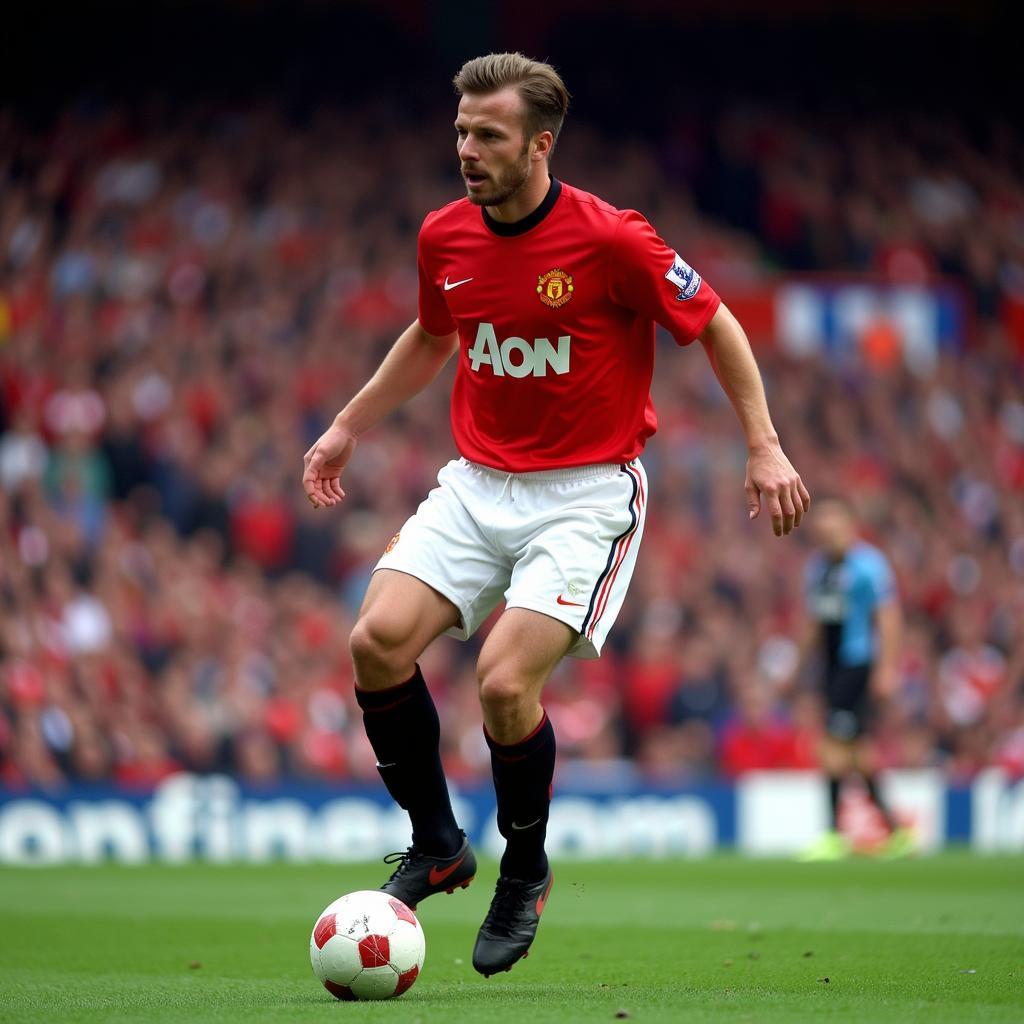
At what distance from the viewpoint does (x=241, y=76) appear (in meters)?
22.6

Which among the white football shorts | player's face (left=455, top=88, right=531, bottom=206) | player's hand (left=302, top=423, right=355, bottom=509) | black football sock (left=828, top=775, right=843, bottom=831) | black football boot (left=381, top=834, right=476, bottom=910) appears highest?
player's face (left=455, top=88, right=531, bottom=206)

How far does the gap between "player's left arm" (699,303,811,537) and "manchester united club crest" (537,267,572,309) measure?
17.6 inches

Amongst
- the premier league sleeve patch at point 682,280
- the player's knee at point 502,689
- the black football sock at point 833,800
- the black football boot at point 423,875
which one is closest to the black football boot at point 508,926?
the black football boot at point 423,875

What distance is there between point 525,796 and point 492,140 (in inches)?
78.7

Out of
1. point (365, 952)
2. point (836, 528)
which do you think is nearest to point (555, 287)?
point (365, 952)

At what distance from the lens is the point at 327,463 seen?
19.9 ft

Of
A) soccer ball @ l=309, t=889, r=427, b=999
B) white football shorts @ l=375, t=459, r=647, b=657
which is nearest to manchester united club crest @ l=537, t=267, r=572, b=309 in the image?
white football shorts @ l=375, t=459, r=647, b=657

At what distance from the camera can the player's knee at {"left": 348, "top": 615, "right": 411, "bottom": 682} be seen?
5.53 metres

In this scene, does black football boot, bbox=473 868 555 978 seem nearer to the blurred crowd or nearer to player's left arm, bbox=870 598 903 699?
player's left arm, bbox=870 598 903 699

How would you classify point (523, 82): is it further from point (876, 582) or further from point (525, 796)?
point (876, 582)

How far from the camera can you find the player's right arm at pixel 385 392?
610cm

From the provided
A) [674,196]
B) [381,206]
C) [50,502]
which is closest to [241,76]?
[381,206]

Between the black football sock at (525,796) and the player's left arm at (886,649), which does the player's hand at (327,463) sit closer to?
the black football sock at (525,796)

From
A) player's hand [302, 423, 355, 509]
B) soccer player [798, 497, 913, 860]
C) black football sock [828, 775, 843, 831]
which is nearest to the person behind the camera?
player's hand [302, 423, 355, 509]
